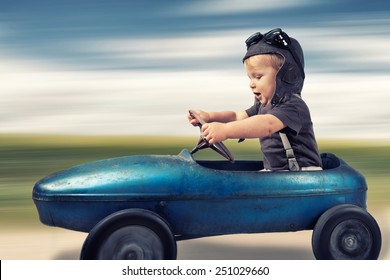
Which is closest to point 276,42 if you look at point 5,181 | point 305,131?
point 305,131

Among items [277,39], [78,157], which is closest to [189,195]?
[277,39]

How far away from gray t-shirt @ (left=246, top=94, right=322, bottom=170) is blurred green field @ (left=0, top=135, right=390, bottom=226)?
210cm

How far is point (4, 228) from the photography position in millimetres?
5574

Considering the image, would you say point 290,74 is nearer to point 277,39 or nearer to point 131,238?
point 277,39

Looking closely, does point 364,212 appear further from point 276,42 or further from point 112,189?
point 112,189

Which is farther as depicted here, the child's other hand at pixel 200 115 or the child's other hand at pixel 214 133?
the child's other hand at pixel 200 115

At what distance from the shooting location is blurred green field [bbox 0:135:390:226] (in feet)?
21.3

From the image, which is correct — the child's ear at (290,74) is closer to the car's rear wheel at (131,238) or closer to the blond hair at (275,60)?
the blond hair at (275,60)

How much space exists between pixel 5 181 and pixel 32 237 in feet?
7.71

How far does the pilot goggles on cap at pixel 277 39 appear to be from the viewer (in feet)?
14.4

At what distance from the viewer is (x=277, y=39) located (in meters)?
4.39

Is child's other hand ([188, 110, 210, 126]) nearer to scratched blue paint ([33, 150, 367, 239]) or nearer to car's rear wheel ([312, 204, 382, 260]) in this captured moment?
scratched blue paint ([33, 150, 367, 239])

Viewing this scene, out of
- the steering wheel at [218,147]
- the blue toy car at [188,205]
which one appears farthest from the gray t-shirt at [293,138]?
the steering wheel at [218,147]

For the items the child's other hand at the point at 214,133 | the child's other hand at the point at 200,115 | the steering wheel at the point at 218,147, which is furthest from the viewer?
the child's other hand at the point at 200,115
